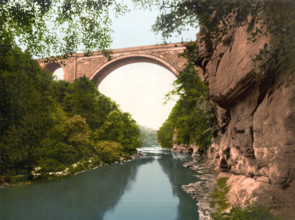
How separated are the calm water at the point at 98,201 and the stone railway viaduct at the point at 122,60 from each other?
27.8 m

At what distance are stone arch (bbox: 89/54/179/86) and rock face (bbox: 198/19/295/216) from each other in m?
29.5

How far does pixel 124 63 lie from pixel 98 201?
36.4 meters

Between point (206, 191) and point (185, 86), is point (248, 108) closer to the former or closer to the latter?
point (206, 191)

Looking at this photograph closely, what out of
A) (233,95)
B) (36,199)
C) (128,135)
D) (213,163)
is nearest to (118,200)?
(36,199)

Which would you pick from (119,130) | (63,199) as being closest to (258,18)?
(63,199)

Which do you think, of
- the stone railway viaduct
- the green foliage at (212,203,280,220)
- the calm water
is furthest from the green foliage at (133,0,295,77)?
the stone railway viaduct

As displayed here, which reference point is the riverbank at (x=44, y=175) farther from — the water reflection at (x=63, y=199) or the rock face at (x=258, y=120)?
the rock face at (x=258, y=120)

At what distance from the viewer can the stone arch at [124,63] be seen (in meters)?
40.7

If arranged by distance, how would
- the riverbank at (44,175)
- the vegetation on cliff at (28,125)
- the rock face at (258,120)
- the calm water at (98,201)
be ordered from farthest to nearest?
the vegetation on cliff at (28,125) → the riverbank at (44,175) → the calm water at (98,201) → the rock face at (258,120)

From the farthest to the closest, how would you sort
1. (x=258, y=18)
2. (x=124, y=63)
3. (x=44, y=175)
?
(x=124, y=63)
(x=44, y=175)
(x=258, y=18)

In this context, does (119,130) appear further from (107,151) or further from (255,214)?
(255,214)

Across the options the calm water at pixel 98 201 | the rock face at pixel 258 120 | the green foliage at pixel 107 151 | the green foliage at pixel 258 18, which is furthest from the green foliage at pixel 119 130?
the green foliage at pixel 258 18

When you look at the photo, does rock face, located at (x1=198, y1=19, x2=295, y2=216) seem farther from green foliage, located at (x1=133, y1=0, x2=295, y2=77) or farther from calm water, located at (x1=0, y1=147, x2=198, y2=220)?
calm water, located at (x1=0, y1=147, x2=198, y2=220)

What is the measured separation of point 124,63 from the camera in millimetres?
45031
